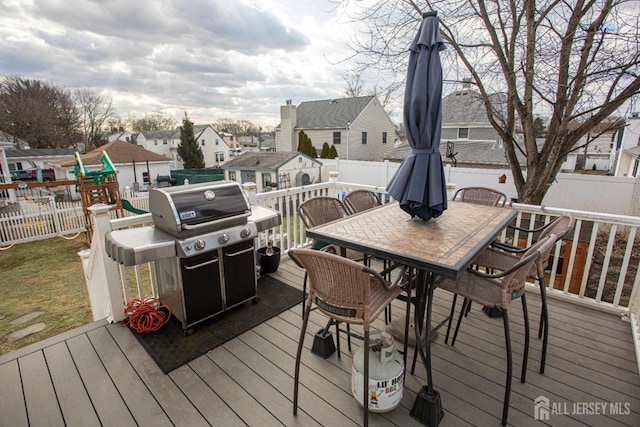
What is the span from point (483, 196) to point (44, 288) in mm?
Answer: 9520

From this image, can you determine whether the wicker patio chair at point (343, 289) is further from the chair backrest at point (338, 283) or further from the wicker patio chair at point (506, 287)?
the wicker patio chair at point (506, 287)

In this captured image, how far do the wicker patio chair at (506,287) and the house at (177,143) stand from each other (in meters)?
32.2

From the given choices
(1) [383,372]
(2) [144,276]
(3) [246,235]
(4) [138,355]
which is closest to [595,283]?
(1) [383,372]

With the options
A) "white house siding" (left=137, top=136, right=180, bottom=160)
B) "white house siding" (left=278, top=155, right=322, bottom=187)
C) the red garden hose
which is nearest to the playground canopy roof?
"white house siding" (left=278, top=155, right=322, bottom=187)

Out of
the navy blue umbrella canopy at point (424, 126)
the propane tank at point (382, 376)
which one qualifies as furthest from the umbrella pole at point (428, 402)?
the navy blue umbrella canopy at point (424, 126)

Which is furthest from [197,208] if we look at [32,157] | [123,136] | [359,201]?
[123,136]

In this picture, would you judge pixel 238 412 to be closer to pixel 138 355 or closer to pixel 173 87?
pixel 138 355

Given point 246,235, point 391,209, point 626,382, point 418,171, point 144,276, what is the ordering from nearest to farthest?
point 626,382 < point 418,171 < point 246,235 < point 391,209 < point 144,276

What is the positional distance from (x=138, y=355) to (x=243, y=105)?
729 inches

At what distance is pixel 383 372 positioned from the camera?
66.8 inches

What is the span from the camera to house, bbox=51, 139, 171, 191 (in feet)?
63.9

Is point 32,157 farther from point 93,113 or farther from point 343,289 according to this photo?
point 343,289

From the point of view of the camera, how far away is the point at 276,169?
16.6 m

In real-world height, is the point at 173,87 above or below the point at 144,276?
above
